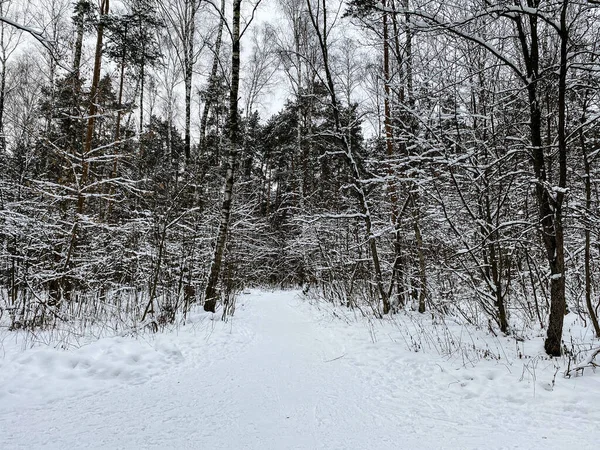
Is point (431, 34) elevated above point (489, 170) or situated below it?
above

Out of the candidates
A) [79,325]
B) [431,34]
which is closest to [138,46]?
[79,325]

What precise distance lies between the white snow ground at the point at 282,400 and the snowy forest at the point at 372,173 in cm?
124

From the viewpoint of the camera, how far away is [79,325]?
563cm

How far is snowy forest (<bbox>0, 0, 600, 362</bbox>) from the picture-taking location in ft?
13.1

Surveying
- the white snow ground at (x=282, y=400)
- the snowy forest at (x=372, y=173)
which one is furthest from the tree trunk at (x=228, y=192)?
the white snow ground at (x=282, y=400)

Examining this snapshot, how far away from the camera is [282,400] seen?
3.25 meters

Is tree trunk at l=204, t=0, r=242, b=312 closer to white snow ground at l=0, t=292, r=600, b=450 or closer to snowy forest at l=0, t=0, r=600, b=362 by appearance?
snowy forest at l=0, t=0, r=600, b=362

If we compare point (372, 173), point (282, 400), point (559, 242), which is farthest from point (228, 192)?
point (559, 242)

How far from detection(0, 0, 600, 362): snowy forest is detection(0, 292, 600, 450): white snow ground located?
124 cm

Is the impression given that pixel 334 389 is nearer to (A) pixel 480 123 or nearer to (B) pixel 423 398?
(B) pixel 423 398

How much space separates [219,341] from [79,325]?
2461mm

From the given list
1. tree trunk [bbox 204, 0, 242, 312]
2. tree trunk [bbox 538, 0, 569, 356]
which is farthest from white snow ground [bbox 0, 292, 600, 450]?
tree trunk [bbox 204, 0, 242, 312]

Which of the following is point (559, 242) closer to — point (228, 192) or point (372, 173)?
point (372, 173)

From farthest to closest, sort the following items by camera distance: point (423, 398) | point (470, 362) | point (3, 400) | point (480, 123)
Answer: point (480, 123) → point (470, 362) → point (423, 398) → point (3, 400)
